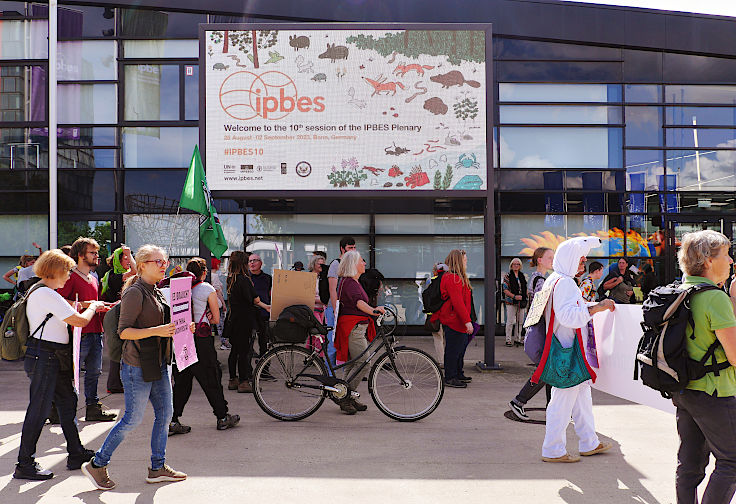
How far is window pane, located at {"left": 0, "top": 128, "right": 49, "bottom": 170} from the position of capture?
15508 mm

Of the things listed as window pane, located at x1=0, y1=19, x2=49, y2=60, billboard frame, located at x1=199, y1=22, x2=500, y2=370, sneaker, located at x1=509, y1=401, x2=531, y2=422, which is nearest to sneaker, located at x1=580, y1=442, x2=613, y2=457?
sneaker, located at x1=509, y1=401, x2=531, y2=422

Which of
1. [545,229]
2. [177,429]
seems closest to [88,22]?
[545,229]

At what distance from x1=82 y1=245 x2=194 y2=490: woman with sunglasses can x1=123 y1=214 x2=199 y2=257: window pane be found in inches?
415

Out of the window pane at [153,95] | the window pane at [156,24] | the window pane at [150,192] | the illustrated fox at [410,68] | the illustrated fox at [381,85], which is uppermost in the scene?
the window pane at [156,24]

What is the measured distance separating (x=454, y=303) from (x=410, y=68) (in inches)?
153

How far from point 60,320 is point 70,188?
11205 millimetres

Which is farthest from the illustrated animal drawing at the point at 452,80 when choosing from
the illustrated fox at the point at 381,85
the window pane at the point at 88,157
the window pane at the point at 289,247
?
the window pane at the point at 88,157

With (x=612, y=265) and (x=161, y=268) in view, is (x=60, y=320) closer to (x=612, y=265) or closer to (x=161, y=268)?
(x=161, y=268)

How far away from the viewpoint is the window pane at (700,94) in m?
15.9

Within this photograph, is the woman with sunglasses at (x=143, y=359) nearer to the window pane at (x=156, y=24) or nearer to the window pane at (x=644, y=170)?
the window pane at (x=156, y=24)

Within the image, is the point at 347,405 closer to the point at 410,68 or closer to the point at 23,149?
the point at 410,68

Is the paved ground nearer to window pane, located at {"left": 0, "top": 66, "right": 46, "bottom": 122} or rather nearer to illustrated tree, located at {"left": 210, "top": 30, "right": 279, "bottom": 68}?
illustrated tree, located at {"left": 210, "top": 30, "right": 279, "bottom": 68}

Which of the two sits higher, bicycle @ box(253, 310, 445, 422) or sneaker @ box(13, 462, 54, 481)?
bicycle @ box(253, 310, 445, 422)

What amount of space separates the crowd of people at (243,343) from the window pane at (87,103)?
27.2 ft
